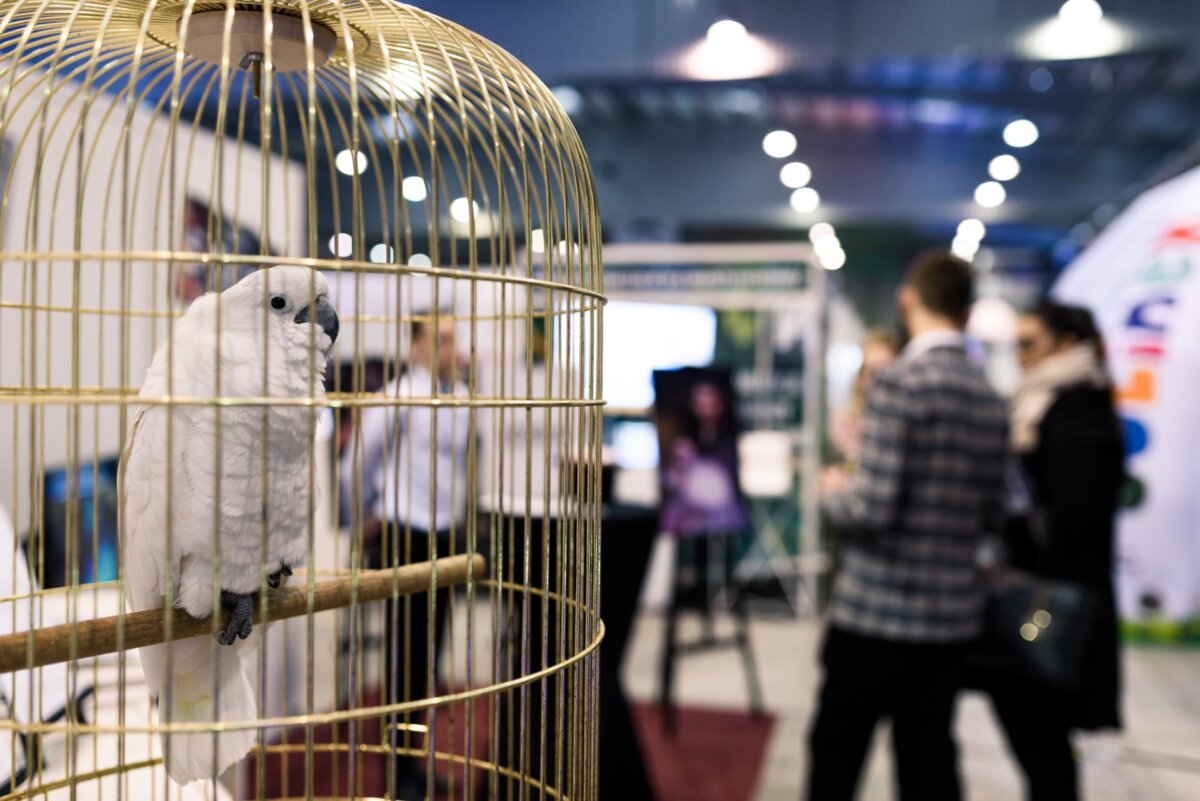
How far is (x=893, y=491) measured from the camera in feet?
5.82

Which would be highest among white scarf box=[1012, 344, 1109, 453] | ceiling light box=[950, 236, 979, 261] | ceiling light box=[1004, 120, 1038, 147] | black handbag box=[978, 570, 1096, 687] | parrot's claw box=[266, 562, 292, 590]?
ceiling light box=[1004, 120, 1038, 147]

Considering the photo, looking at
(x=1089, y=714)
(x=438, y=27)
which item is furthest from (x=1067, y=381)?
(x=438, y=27)

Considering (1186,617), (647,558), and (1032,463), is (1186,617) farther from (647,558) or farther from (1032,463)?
(647,558)

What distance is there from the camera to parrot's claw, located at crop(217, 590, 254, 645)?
3.22 ft

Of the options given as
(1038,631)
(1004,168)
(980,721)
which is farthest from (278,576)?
(1004,168)

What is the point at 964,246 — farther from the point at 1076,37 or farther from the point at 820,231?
the point at 1076,37

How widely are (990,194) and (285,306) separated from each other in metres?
5.47

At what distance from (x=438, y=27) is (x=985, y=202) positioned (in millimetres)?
5341

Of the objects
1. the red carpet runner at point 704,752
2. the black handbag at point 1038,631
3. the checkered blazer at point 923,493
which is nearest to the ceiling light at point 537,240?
the checkered blazer at point 923,493

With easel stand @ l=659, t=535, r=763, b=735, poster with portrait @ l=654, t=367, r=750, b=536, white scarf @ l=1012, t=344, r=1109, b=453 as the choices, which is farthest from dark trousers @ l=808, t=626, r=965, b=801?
poster with portrait @ l=654, t=367, r=750, b=536

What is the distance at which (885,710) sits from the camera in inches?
75.2

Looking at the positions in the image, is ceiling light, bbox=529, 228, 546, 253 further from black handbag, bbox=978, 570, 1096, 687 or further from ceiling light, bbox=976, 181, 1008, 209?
ceiling light, bbox=976, 181, 1008, 209

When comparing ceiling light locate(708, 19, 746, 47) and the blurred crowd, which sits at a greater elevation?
ceiling light locate(708, 19, 746, 47)

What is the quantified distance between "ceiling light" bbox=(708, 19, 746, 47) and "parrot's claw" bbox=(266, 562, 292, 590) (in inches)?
93.6
